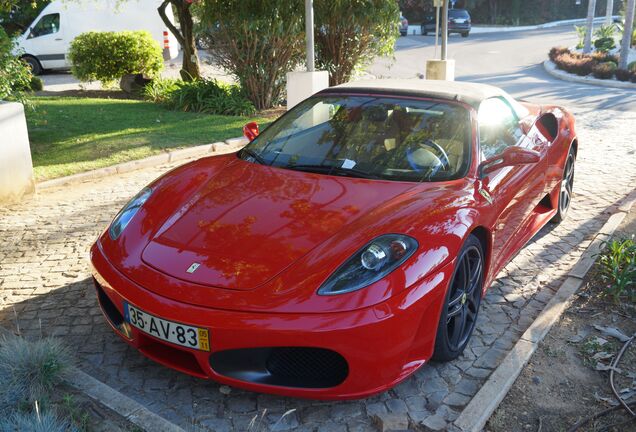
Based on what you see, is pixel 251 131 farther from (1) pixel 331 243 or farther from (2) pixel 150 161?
(2) pixel 150 161

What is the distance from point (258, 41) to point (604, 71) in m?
11.4

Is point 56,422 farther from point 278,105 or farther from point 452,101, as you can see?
point 278,105

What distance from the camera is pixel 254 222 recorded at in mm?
3246

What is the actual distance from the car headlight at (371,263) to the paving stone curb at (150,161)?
189 inches

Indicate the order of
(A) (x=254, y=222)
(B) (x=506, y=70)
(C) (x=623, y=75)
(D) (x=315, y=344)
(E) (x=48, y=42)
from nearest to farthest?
1. (D) (x=315, y=344)
2. (A) (x=254, y=222)
3. (C) (x=623, y=75)
4. (E) (x=48, y=42)
5. (B) (x=506, y=70)

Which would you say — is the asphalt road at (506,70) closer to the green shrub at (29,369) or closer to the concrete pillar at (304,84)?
the concrete pillar at (304,84)

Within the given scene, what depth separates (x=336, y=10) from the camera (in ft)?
39.9

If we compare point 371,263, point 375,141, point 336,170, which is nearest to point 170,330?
point 371,263

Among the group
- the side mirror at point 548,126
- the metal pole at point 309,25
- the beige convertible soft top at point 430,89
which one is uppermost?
the metal pole at point 309,25

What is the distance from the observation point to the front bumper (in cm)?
266

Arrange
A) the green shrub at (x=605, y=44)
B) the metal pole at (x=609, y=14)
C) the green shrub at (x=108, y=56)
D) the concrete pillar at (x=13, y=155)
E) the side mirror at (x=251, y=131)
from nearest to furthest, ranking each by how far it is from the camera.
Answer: the side mirror at (x=251, y=131)
the concrete pillar at (x=13, y=155)
the green shrub at (x=108, y=56)
the green shrub at (x=605, y=44)
the metal pole at (x=609, y=14)

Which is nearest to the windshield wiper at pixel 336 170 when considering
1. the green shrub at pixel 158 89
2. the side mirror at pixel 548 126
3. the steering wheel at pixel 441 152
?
the steering wheel at pixel 441 152

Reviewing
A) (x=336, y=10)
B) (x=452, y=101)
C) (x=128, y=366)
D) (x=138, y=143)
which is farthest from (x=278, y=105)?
(x=128, y=366)

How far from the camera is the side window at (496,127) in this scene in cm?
401
